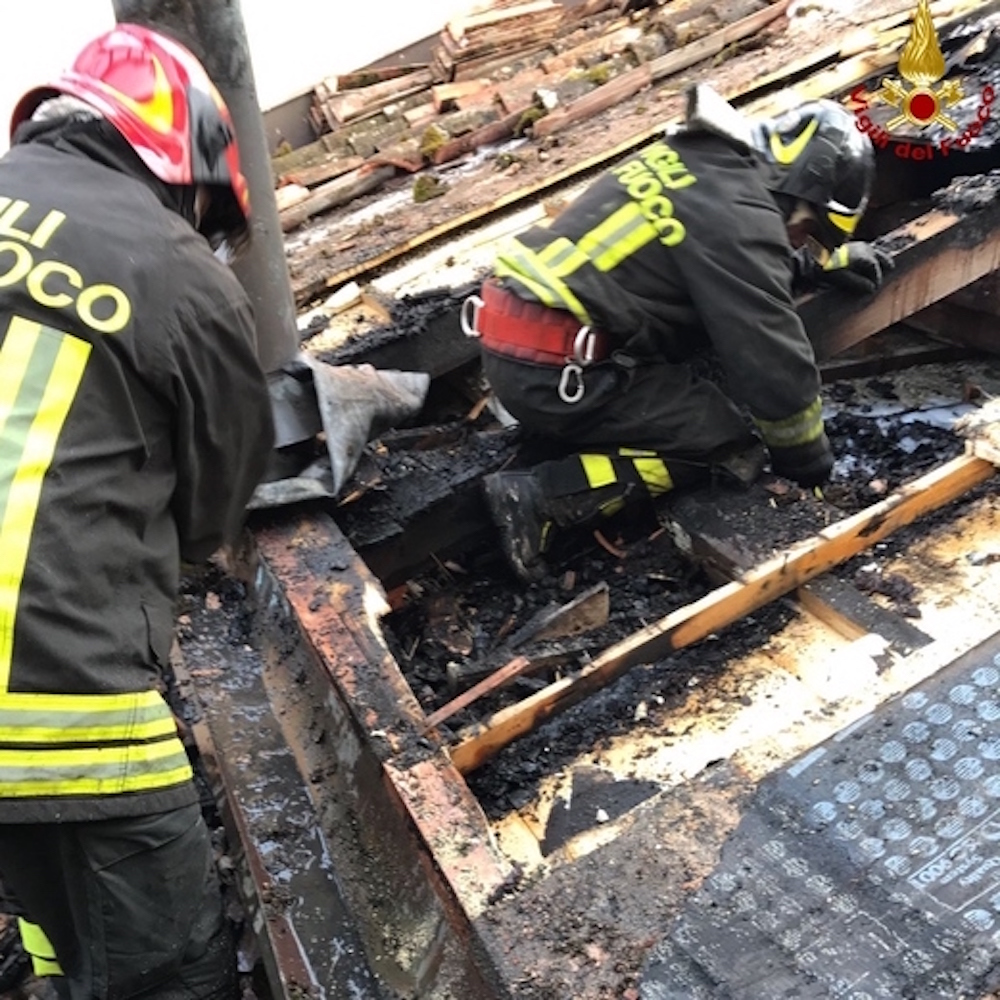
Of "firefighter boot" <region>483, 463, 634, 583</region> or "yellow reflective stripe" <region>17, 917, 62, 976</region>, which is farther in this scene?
"firefighter boot" <region>483, 463, 634, 583</region>

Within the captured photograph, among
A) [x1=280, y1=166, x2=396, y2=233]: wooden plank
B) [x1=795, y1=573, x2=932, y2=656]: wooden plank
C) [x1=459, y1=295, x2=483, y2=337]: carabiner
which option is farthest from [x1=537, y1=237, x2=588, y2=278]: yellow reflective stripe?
[x1=280, y1=166, x2=396, y2=233]: wooden plank

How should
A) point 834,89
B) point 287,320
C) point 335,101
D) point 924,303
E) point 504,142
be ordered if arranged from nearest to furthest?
point 287,320, point 924,303, point 834,89, point 504,142, point 335,101

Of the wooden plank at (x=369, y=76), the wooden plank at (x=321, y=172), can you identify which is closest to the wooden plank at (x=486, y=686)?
the wooden plank at (x=321, y=172)

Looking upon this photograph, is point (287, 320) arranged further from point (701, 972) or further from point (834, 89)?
point (834, 89)

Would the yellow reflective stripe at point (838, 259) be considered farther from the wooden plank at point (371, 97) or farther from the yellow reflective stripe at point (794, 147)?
the wooden plank at point (371, 97)

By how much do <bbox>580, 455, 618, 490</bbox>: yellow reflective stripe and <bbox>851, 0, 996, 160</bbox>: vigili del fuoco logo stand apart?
220 cm

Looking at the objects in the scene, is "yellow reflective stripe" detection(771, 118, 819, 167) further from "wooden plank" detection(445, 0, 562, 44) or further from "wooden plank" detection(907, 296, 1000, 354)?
"wooden plank" detection(445, 0, 562, 44)

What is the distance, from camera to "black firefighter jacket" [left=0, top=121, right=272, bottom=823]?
201 cm

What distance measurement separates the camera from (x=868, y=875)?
2064 millimetres

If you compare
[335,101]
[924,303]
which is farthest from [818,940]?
[335,101]

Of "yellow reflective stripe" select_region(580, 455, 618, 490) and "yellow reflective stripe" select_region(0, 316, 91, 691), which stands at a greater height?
"yellow reflective stripe" select_region(0, 316, 91, 691)

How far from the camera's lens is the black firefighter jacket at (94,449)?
201cm

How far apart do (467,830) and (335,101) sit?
6353mm

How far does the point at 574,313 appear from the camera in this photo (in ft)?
12.1
